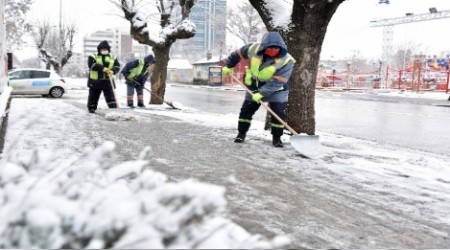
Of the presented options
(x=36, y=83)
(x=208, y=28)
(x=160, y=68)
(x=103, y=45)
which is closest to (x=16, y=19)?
(x=36, y=83)

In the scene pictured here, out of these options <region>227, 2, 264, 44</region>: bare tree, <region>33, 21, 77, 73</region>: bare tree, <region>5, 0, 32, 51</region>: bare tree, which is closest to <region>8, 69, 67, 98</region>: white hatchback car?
<region>5, 0, 32, 51</region>: bare tree

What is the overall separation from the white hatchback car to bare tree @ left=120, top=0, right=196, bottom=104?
6.26 m

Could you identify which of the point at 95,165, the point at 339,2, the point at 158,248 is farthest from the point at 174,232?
the point at 339,2

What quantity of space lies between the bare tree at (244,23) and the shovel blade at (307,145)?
4045 cm

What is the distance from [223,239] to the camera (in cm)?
161

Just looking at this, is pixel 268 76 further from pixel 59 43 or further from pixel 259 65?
pixel 59 43

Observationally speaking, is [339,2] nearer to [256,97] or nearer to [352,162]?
[256,97]

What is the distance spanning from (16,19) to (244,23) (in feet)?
68.2

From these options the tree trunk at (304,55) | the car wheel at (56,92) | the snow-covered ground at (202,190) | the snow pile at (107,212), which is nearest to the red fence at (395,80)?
the car wheel at (56,92)

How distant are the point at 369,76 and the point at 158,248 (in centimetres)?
3930

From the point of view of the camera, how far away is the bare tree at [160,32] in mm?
14586

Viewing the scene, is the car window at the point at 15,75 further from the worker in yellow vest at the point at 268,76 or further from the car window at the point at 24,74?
the worker in yellow vest at the point at 268,76

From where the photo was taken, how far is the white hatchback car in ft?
62.6

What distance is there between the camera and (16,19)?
34625 mm
